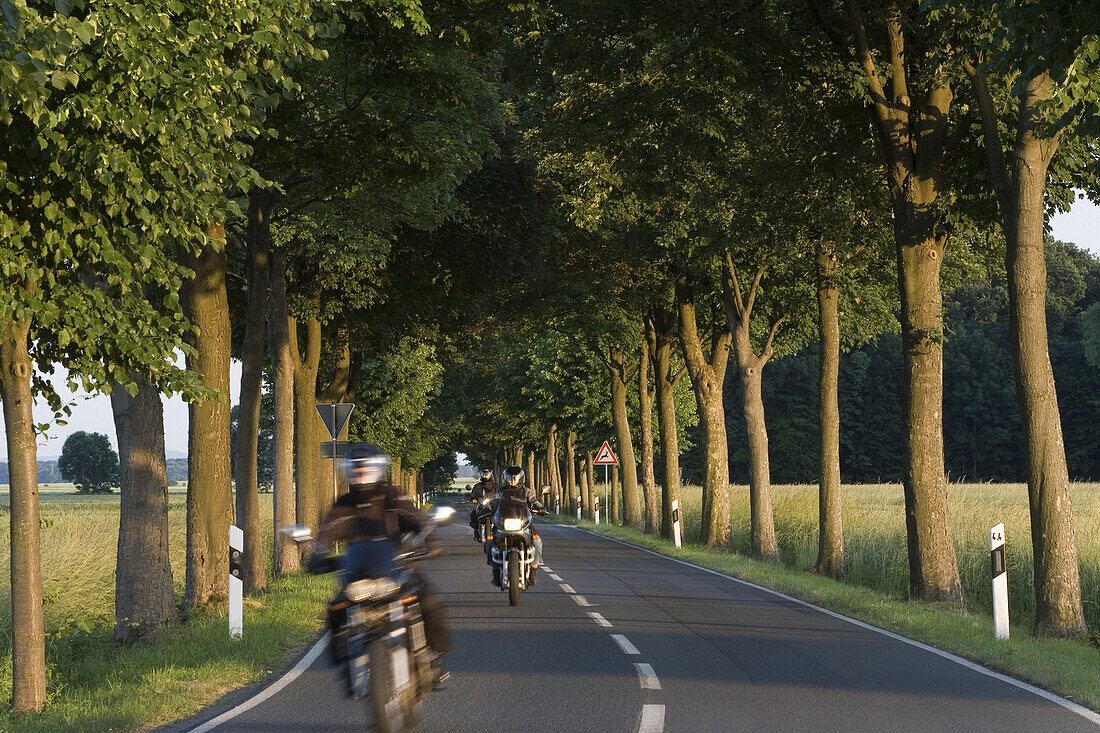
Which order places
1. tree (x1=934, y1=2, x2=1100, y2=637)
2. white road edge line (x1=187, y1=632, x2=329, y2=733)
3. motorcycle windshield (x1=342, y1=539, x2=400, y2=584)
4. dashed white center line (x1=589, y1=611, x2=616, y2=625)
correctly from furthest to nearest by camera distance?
dashed white center line (x1=589, y1=611, x2=616, y2=625) < tree (x1=934, y1=2, x2=1100, y2=637) < white road edge line (x1=187, y1=632, x2=329, y2=733) < motorcycle windshield (x1=342, y1=539, x2=400, y2=584)

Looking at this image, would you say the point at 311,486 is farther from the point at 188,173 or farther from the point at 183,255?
the point at 188,173

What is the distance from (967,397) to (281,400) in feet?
272

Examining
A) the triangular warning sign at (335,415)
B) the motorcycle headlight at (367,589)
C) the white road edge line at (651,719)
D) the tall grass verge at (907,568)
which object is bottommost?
the tall grass verge at (907,568)

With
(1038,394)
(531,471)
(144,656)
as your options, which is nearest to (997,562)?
(1038,394)

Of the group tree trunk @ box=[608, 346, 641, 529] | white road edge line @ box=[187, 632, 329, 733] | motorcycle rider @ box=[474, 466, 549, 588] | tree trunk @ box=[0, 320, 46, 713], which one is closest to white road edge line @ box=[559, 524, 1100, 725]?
motorcycle rider @ box=[474, 466, 549, 588]

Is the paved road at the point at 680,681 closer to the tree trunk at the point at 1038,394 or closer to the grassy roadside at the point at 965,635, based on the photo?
the grassy roadside at the point at 965,635

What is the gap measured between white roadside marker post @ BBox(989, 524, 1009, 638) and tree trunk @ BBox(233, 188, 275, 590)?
9.82m

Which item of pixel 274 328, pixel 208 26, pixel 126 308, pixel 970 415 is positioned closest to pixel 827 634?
pixel 126 308

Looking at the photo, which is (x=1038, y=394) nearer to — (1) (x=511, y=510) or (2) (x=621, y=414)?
(1) (x=511, y=510)

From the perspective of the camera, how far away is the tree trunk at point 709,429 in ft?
102

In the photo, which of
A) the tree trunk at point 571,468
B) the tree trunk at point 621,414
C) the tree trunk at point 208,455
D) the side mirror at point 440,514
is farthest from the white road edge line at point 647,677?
the tree trunk at point 571,468

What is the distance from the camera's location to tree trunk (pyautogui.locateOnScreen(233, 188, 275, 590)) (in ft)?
59.0

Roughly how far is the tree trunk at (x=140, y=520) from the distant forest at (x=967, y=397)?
8052 centimetres

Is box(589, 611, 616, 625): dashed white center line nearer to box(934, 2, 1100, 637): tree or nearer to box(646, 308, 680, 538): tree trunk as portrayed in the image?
box(934, 2, 1100, 637): tree
